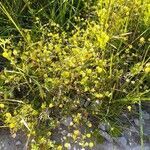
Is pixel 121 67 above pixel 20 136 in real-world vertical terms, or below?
above

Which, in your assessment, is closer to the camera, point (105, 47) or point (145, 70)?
point (145, 70)

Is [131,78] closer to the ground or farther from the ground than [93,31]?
closer to the ground

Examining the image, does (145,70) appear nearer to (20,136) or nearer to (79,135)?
(79,135)

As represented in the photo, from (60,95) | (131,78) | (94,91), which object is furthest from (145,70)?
(60,95)

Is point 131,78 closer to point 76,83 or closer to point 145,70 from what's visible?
point 145,70

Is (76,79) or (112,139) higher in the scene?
(76,79)

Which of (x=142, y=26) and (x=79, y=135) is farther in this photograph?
(x=142, y=26)

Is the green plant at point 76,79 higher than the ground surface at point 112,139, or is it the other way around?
the green plant at point 76,79

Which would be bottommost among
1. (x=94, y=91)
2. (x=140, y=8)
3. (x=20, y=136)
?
(x=20, y=136)

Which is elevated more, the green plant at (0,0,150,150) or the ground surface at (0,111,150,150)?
the green plant at (0,0,150,150)

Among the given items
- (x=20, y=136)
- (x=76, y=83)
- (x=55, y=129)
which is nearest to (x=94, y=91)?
(x=76, y=83)
